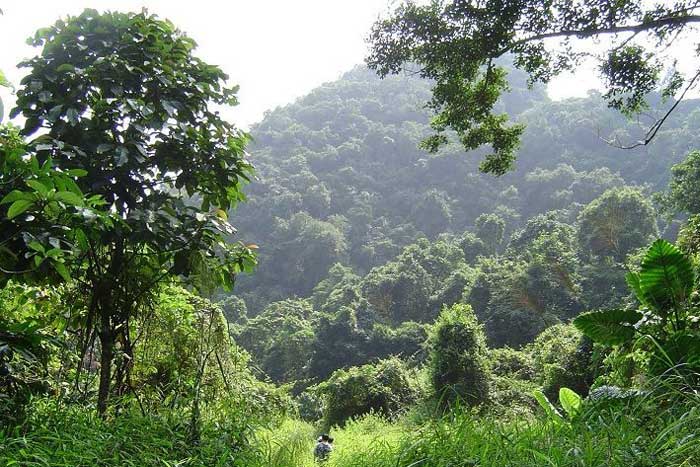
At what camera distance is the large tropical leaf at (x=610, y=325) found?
3930mm

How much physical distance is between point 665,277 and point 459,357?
9.27 meters

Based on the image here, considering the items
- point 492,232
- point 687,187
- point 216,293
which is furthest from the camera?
point 492,232

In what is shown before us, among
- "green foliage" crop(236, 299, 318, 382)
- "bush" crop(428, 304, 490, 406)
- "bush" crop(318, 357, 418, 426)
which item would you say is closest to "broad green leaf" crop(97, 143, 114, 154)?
"bush" crop(428, 304, 490, 406)

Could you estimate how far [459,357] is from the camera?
1270 centimetres

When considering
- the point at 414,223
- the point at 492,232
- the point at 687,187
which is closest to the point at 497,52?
the point at 687,187

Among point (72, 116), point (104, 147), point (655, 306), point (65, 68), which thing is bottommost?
point (655, 306)

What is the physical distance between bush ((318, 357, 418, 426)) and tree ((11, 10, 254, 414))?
11775 mm

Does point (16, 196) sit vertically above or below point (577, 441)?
above

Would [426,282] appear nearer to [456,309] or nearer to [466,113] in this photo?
[456,309]

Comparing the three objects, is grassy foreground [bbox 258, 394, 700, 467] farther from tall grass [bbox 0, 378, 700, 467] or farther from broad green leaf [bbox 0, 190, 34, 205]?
broad green leaf [bbox 0, 190, 34, 205]

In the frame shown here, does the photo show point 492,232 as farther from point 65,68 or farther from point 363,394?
point 65,68

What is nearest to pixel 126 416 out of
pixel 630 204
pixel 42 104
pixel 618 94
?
pixel 42 104

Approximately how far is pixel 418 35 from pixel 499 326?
1920cm

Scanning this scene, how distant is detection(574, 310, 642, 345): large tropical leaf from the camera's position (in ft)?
12.9
